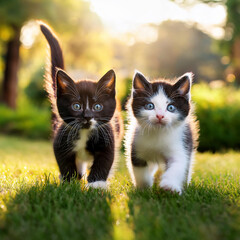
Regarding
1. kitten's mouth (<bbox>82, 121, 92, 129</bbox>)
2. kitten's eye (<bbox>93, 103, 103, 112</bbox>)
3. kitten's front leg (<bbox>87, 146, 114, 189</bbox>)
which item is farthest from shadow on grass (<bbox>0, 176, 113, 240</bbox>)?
kitten's eye (<bbox>93, 103, 103, 112</bbox>)

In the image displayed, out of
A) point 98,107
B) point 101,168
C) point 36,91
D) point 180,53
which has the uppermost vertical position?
point 180,53

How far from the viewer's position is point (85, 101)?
2939 mm

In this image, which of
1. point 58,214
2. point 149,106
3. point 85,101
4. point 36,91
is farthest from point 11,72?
point 58,214

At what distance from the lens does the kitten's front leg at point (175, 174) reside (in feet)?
8.26

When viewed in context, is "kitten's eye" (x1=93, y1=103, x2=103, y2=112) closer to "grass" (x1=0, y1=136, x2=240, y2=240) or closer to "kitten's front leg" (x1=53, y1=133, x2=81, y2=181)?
"kitten's front leg" (x1=53, y1=133, x2=81, y2=181)

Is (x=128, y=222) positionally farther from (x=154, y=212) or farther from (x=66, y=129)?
(x=66, y=129)

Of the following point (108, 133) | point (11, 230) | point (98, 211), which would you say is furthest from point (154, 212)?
point (108, 133)

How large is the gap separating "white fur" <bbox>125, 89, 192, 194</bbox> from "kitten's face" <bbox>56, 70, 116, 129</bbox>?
13.7 inches

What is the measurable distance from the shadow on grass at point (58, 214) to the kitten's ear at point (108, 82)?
3.07 feet

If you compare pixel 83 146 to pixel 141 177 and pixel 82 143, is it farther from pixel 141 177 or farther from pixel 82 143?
pixel 141 177

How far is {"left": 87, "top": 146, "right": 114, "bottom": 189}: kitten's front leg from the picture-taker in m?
2.98

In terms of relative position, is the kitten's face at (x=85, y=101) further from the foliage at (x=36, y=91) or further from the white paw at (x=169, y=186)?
the foliage at (x=36, y=91)

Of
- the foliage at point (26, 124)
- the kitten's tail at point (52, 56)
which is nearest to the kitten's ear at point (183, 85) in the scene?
the kitten's tail at point (52, 56)

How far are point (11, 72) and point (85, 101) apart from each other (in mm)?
12330
